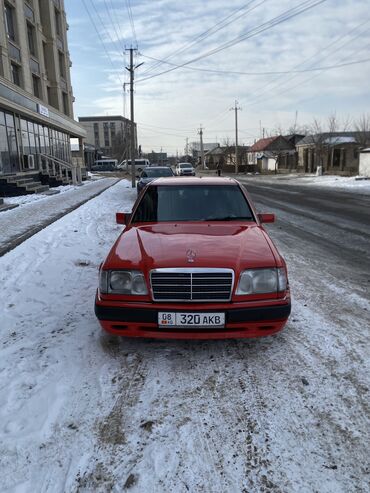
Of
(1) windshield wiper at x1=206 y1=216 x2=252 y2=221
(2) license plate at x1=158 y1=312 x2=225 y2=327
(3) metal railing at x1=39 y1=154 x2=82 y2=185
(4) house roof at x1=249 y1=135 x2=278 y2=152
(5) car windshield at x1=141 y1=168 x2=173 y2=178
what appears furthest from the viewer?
(4) house roof at x1=249 y1=135 x2=278 y2=152

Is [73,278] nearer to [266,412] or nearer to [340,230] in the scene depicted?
[266,412]

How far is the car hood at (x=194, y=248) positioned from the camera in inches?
136

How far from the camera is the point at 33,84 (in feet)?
96.8

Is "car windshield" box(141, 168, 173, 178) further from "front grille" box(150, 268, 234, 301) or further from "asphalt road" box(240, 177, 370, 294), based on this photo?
"front grille" box(150, 268, 234, 301)

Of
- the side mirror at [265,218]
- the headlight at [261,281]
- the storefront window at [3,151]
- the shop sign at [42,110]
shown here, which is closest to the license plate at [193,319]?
the headlight at [261,281]

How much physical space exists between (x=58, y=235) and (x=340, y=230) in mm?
7022

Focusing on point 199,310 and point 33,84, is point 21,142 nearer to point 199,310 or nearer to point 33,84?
point 33,84

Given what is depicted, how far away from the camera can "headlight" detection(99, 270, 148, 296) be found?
3455 mm

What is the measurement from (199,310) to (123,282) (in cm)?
73

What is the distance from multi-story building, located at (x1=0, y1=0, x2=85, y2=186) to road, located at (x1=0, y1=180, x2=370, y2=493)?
1811cm

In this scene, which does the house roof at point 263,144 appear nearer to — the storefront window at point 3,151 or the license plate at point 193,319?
the storefront window at point 3,151

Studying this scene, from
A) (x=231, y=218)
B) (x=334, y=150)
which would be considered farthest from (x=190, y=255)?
(x=334, y=150)

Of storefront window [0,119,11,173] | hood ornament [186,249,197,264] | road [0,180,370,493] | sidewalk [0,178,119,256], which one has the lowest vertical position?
road [0,180,370,493]

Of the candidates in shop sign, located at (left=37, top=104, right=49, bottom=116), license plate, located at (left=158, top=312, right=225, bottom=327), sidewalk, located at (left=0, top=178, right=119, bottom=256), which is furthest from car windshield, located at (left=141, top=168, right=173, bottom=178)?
license plate, located at (left=158, top=312, right=225, bottom=327)
